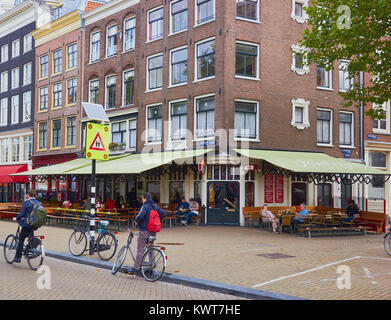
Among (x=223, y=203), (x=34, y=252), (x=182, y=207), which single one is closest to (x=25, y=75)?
(x=182, y=207)

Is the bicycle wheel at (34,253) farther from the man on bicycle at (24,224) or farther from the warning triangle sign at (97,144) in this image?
the warning triangle sign at (97,144)

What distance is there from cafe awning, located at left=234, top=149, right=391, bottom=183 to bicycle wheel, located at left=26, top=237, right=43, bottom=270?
37.2 ft

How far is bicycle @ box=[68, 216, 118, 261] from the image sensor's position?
11.4 m

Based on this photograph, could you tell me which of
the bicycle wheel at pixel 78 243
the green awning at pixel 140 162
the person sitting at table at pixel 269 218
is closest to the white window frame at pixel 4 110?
the green awning at pixel 140 162

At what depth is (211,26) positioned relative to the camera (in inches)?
911

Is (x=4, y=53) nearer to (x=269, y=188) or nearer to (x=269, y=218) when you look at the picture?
(x=269, y=188)

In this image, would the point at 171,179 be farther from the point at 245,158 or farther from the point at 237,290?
the point at 237,290

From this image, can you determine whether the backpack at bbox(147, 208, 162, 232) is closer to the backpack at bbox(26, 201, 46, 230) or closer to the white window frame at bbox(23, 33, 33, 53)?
the backpack at bbox(26, 201, 46, 230)

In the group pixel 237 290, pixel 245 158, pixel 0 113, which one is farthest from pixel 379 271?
pixel 0 113

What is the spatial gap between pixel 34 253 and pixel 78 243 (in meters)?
1.76

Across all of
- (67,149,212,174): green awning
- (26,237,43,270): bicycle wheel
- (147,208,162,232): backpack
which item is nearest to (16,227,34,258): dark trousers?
(26,237,43,270): bicycle wheel

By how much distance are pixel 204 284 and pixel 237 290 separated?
76 centimetres

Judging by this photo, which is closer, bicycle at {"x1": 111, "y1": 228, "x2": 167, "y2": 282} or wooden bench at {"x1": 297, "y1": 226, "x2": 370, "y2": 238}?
bicycle at {"x1": 111, "y1": 228, "x2": 167, "y2": 282}

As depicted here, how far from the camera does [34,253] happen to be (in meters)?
10.5
